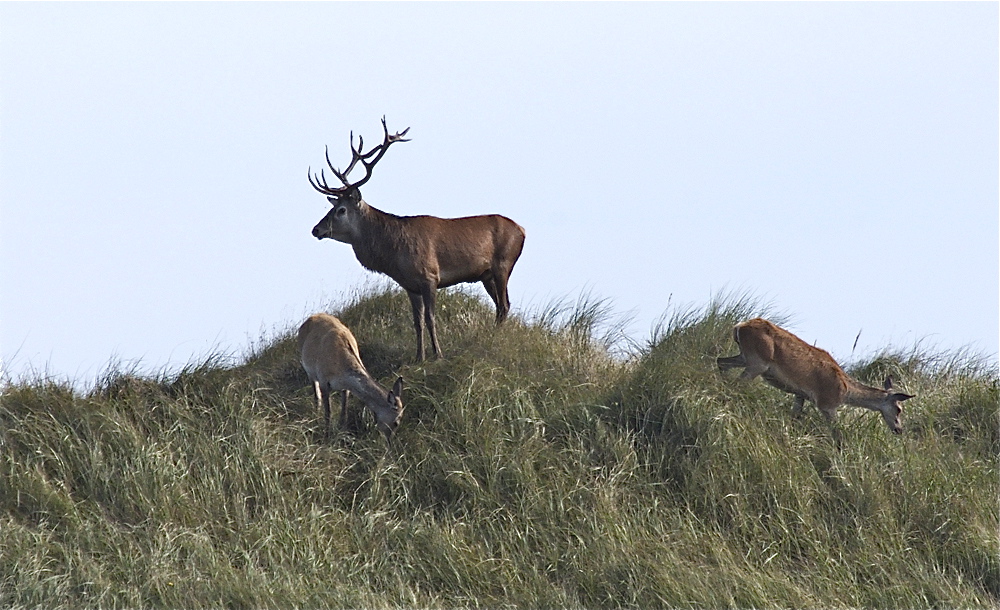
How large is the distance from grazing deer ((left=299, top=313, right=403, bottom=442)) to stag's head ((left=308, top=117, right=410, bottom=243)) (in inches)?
57.7

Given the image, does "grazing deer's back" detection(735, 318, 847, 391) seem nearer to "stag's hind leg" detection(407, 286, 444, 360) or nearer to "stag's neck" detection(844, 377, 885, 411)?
"stag's neck" detection(844, 377, 885, 411)

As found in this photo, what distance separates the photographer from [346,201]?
13.6 metres

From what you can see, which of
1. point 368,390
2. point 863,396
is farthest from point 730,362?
point 368,390

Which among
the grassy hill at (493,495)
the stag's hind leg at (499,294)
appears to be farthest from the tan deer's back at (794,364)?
the stag's hind leg at (499,294)

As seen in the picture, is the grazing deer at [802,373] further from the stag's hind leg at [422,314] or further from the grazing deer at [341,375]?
the grazing deer at [341,375]

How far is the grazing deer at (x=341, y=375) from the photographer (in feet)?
38.2

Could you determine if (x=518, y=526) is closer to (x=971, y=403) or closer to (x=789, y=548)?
(x=789, y=548)

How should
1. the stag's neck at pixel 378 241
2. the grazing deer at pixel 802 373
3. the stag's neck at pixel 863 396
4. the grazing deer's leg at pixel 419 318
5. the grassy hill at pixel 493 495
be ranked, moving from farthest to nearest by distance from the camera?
the stag's neck at pixel 378 241 → the grazing deer's leg at pixel 419 318 → the stag's neck at pixel 863 396 → the grazing deer at pixel 802 373 → the grassy hill at pixel 493 495

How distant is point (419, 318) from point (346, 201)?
1.54 meters

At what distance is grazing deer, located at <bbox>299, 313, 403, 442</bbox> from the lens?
1164 centimetres

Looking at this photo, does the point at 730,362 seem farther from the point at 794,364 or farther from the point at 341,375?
the point at 341,375

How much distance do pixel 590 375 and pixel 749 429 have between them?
1.94 m

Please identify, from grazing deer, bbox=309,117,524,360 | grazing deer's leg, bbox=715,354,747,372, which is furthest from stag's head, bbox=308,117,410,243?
grazing deer's leg, bbox=715,354,747,372

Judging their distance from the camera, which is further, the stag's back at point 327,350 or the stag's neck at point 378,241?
the stag's neck at point 378,241
